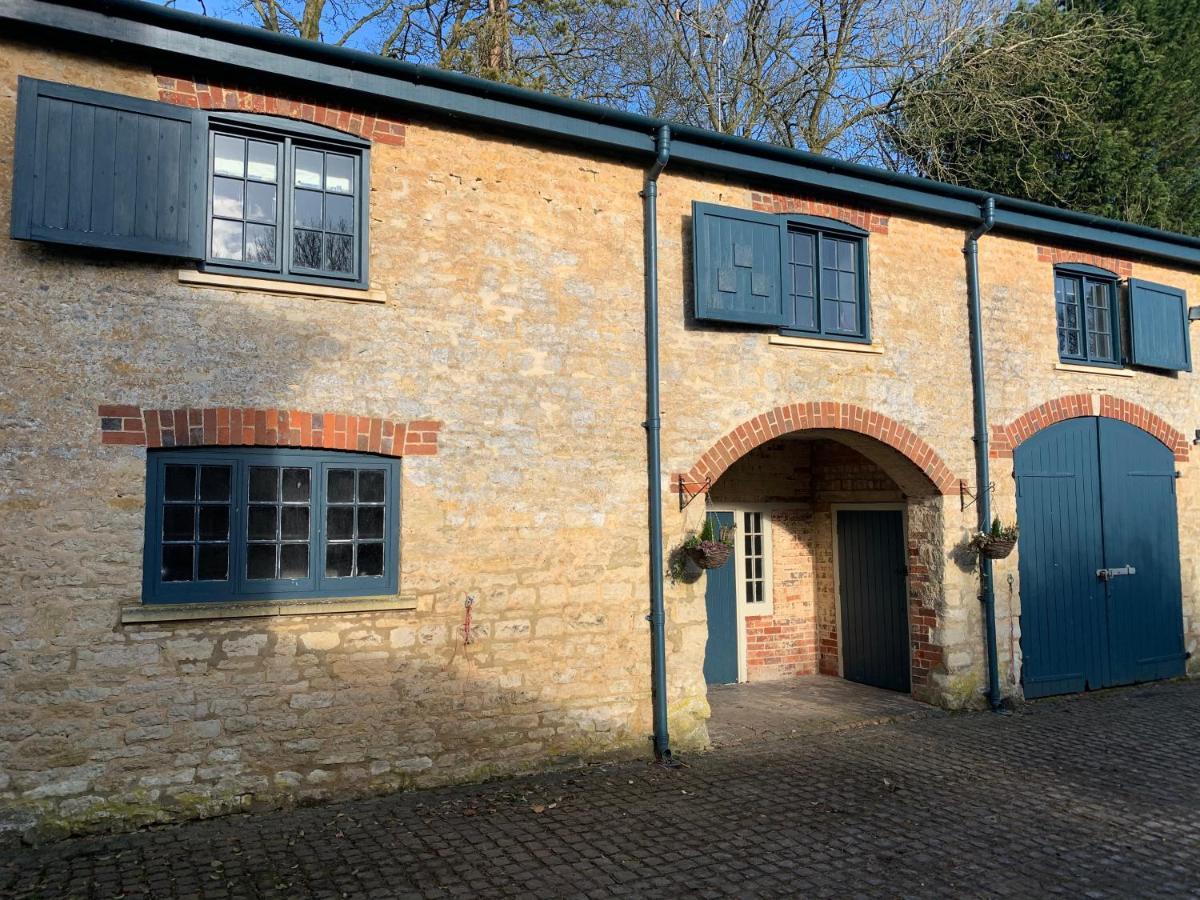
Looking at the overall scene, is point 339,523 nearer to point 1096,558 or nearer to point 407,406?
point 407,406

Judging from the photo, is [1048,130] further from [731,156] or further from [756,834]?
[756,834]

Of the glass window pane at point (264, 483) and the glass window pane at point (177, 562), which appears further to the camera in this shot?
the glass window pane at point (264, 483)

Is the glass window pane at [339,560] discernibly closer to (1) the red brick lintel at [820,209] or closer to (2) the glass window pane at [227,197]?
Result: (2) the glass window pane at [227,197]

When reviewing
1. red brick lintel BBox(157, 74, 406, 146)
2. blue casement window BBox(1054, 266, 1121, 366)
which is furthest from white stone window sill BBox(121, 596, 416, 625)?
blue casement window BBox(1054, 266, 1121, 366)

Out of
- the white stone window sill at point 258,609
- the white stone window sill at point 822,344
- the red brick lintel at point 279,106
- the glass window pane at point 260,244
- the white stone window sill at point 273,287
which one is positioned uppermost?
the red brick lintel at point 279,106

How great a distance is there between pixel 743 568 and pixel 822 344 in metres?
3.14

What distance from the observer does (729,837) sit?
576 cm

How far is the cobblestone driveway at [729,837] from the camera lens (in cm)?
504

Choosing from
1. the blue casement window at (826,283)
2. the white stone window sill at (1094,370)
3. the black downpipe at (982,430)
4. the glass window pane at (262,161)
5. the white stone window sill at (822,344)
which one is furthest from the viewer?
the white stone window sill at (1094,370)

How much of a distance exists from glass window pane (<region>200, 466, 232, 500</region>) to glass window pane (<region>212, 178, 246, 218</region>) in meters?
1.80

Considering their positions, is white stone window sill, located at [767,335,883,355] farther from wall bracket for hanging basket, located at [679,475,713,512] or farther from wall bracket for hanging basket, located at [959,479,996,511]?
wall bracket for hanging basket, located at [959,479,996,511]

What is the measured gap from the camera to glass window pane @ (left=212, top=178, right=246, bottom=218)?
21.1ft

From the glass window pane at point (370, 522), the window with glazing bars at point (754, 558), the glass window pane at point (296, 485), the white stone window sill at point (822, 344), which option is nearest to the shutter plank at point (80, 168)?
the glass window pane at point (296, 485)

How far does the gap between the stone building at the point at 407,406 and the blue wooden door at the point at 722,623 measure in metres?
1.85
